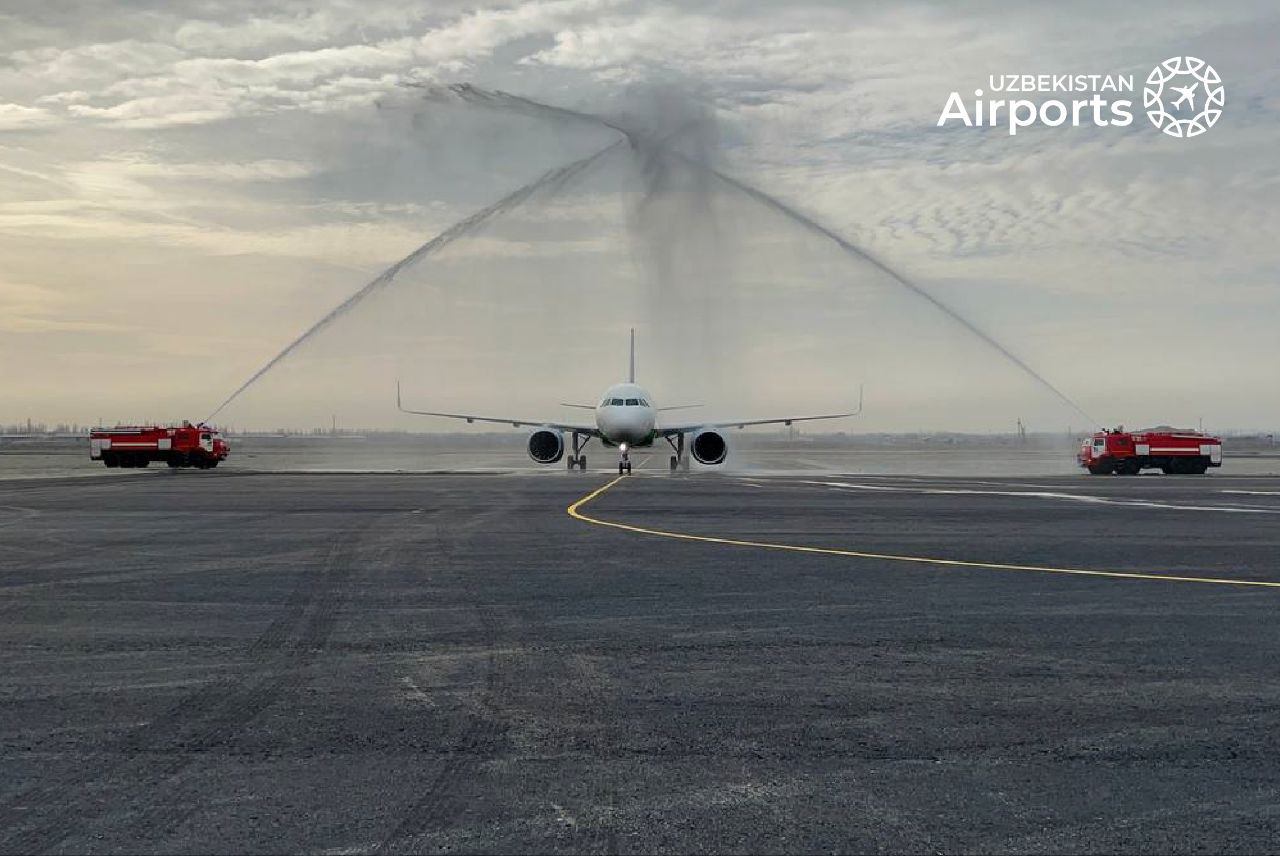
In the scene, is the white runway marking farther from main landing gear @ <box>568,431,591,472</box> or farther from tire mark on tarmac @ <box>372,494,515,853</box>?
tire mark on tarmac @ <box>372,494,515,853</box>

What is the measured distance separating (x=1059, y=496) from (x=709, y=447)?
20.8 m

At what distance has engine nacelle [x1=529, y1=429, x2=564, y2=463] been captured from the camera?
51.8 metres

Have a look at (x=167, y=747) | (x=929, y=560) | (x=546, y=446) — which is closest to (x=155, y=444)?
(x=546, y=446)

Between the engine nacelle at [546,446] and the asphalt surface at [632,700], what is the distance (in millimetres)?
33326

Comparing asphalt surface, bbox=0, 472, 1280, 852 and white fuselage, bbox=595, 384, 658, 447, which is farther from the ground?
white fuselage, bbox=595, 384, 658, 447

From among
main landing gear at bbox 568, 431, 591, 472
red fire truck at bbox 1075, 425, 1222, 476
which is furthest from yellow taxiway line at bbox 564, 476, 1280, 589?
red fire truck at bbox 1075, 425, 1222, 476

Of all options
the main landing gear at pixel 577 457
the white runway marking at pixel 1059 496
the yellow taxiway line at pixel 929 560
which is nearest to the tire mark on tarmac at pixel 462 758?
the yellow taxiway line at pixel 929 560

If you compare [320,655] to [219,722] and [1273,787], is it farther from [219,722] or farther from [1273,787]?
[1273,787]

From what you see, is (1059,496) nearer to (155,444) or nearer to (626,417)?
(626,417)

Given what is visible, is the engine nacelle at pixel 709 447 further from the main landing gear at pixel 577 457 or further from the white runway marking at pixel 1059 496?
the white runway marking at pixel 1059 496

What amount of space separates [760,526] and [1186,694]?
48.2 feet

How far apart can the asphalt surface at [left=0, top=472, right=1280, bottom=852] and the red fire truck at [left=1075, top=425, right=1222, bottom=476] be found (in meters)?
34.3

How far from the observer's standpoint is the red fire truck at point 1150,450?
50.2 meters

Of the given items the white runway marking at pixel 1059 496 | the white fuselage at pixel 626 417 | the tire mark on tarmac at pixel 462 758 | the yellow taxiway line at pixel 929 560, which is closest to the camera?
the tire mark on tarmac at pixel 462 758
